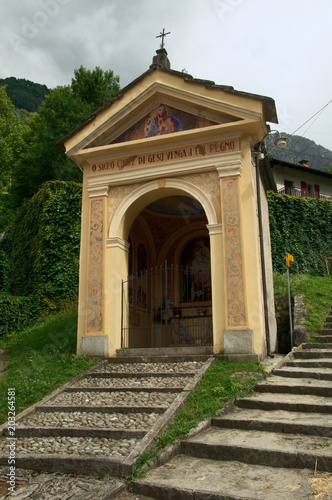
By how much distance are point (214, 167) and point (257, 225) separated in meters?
1.59

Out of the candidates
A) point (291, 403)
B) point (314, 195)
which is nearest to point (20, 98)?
point (314, 195)

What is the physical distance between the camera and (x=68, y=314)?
49.4ft

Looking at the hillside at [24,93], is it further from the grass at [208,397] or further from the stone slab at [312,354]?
the grass at [208,397]

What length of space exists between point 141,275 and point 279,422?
26.7ft

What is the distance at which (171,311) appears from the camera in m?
13.2

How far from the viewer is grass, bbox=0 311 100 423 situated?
7.03 m

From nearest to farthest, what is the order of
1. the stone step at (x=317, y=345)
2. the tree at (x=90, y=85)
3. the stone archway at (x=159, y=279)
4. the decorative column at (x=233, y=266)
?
the decorative column at (x=233, y=266) < the stone step at (x=317, y=345) < the stone archway at (x=159, y=279) < the tree at (x=90, y=85)

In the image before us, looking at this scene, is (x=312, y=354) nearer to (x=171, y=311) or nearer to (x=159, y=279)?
(x=171, y=311)

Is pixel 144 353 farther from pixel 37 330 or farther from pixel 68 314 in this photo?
pixel 68 314

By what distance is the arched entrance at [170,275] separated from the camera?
12242 mm

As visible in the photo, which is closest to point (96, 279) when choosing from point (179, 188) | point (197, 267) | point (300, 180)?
point (179, 188)

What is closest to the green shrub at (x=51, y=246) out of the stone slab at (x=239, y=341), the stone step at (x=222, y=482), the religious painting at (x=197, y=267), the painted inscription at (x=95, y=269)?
the religious painting at (x=197, y=267)

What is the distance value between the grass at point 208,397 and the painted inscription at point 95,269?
119 inches

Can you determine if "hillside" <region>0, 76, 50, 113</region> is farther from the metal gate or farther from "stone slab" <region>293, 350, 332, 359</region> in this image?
"stone slab" <region>293, 350, 332, 359</region>
